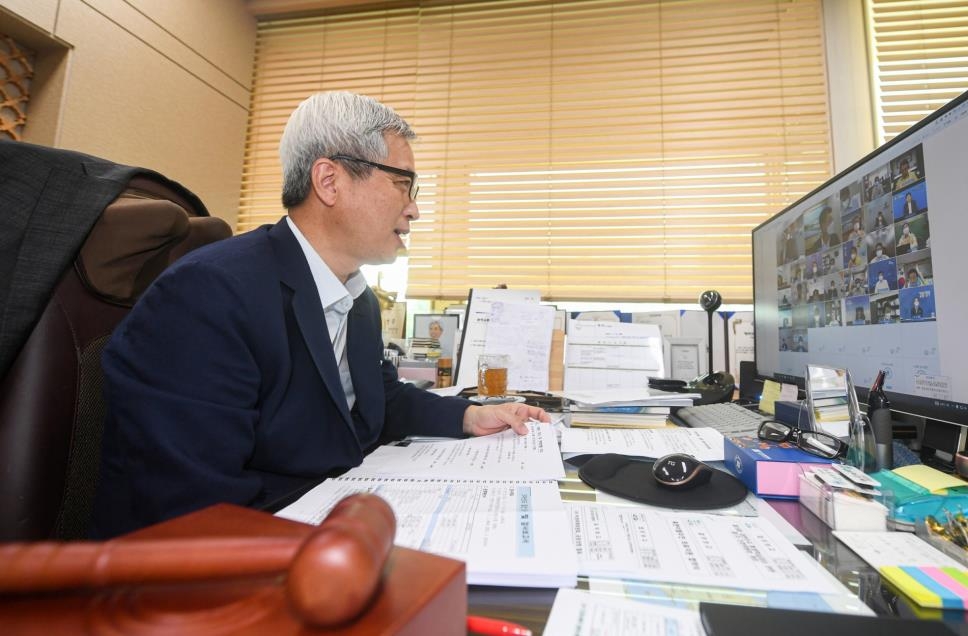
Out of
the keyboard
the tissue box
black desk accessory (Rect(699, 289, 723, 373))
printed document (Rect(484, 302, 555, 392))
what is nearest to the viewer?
the tissue box

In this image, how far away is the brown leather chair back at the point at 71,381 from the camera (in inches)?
21.3

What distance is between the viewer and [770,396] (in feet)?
3.42

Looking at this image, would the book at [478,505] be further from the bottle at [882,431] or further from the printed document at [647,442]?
the bottle at [882,431]

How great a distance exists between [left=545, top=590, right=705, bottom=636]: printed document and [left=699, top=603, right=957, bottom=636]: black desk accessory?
1 centimetres

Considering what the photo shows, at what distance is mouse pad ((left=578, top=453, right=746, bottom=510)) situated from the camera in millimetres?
498

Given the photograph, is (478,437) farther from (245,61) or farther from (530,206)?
(245,61)

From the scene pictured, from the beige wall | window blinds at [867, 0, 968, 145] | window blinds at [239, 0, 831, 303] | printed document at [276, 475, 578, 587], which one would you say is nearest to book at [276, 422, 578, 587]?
printed document at [276, 475, 578, 587]

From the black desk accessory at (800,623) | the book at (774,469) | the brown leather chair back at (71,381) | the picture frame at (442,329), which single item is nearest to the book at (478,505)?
the black desk accessory at (800,623)

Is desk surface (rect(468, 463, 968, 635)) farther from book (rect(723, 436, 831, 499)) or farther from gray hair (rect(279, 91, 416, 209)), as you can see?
gray hair (rect(279, 91, 416, 209))

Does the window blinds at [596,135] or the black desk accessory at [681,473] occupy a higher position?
the window blinds at [596,135]

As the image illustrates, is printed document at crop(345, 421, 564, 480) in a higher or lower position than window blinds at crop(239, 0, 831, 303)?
lower

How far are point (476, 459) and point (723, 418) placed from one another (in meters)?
0.61

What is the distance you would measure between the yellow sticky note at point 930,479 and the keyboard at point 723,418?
278mm

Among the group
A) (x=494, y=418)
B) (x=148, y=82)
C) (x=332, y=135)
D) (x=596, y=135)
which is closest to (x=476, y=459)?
(x=494, y=418)
